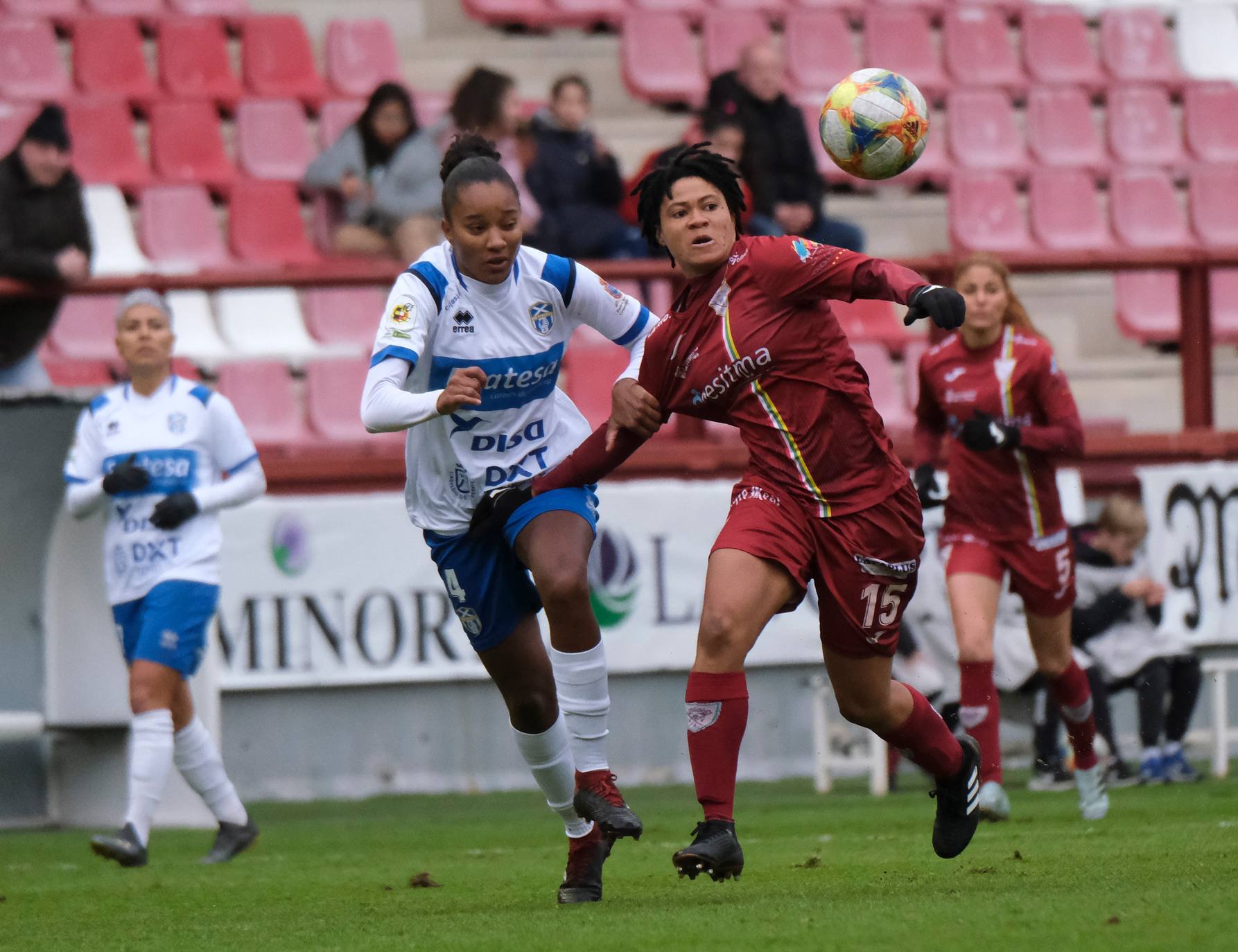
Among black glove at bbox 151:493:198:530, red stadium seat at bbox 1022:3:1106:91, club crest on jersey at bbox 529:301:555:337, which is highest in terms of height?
red stadium seat at bbox 1022:3:1106:91

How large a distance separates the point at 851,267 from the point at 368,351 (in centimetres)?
705

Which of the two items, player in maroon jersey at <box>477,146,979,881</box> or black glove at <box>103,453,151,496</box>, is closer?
player in maroon jersey at <box>477,146,979,881</box>

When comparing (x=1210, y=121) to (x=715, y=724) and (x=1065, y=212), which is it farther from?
(x=715, y=724)

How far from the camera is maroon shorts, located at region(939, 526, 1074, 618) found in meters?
8.16

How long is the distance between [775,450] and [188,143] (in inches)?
359

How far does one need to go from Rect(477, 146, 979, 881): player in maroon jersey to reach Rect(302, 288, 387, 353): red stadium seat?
23.4ft

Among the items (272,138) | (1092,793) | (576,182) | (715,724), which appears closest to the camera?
(715,724)

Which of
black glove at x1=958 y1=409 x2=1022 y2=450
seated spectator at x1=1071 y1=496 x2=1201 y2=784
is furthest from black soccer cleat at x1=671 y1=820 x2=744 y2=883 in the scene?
seated spectator at x1=1071 y1=496 x2=1201 y2=784

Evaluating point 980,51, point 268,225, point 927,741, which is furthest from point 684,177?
point 980,51

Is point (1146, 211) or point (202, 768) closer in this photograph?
point (202, 768)

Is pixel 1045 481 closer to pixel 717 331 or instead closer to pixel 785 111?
pixel 717 331

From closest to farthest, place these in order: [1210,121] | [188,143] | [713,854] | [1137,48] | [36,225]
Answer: [713,854]
[36,225]
[188,143]
[1210,121]
[1137,48]

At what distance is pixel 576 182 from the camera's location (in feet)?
39.8

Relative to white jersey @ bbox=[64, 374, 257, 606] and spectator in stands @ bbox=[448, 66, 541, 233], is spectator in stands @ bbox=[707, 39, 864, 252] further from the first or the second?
white jersey @ bbox=[64, 374, 257, 606]
